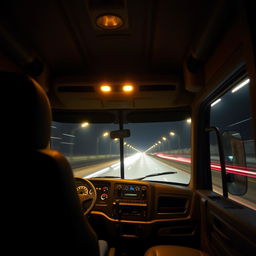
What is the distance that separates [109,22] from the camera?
196cm

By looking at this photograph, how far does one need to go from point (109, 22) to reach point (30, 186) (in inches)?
67.8

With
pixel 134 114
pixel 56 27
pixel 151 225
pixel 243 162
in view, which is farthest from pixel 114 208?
pixel 56 27

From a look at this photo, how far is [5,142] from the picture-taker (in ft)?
2.76

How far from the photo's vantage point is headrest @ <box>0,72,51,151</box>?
839mm

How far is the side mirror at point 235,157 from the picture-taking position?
1.82m

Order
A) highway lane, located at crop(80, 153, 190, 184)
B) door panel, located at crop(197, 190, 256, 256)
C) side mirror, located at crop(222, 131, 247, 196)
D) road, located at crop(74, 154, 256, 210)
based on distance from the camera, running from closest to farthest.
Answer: door panel, located at crop(197, 190, 256, 256), side mirror, located at crop(222, 131, 247, 196), highway lane, located at crop(80, 153, 190, 184), road, located at crop(74, 154, 256, 210)

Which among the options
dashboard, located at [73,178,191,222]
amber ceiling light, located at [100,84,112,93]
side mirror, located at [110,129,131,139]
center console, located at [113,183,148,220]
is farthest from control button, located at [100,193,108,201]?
amber ceiling light, located at [100,84,112,93]

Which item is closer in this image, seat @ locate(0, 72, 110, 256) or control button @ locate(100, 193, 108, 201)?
seat @ locate(0, 72, 110, 256)

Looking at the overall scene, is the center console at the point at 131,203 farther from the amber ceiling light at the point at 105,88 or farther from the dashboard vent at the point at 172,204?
the amber ceiling light at the point at 105,88

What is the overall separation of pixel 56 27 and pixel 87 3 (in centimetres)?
53

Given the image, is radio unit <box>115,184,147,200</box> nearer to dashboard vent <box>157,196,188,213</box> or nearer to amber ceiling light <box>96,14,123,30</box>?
dashboard vent <box>157,196,188,213</box>

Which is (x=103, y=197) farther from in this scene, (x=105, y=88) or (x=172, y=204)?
(x=105, y=88)

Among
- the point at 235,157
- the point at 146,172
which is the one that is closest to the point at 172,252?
the point at 235,157

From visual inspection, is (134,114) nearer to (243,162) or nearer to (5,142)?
(243,162)
